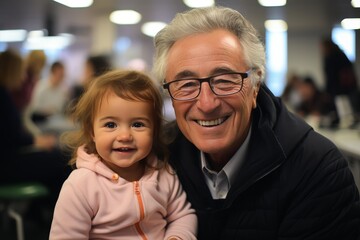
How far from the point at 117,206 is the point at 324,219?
0.65 metres

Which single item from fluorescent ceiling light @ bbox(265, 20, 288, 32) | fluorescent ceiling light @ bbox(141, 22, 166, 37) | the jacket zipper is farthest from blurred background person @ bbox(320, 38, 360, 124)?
fluorescent ceiling light @ bbox(141, 22, 166, 37)

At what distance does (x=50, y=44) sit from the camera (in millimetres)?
14156

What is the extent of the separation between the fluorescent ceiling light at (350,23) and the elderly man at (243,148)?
25.9ft

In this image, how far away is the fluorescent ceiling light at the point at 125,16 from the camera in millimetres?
9609

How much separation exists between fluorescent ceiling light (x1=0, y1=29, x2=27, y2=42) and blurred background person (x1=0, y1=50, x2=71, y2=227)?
365 inches

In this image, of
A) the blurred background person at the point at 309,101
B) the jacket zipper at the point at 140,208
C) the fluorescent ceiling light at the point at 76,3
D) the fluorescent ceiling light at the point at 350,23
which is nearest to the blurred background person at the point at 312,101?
the blurred background person at the point at 309,101

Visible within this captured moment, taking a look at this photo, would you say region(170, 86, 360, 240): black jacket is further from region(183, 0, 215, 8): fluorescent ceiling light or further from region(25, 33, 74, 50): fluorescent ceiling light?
region(25, 33, 74, 50): fluorescent ceiling light

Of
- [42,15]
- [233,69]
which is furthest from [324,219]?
[42,15]

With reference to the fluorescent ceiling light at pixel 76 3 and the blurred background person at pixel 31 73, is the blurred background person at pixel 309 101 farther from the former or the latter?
the fluorescent ceiling light at pixel 76 3

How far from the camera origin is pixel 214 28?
4.76ft

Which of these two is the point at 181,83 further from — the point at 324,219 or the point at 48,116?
the point at 48,116

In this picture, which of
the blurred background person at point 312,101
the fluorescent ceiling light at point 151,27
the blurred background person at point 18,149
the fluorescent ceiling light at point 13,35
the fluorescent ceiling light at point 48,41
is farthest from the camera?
the fluorescent ceiling light at point 48,41

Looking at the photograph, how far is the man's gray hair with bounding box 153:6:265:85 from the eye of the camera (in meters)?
1.46

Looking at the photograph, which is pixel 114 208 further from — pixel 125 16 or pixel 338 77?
pixel 125 16
